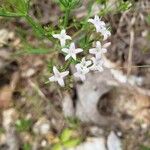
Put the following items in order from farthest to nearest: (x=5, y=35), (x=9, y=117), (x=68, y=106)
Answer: (x=5, y=35) < (x=9, y=117) < (x=68, y=106)

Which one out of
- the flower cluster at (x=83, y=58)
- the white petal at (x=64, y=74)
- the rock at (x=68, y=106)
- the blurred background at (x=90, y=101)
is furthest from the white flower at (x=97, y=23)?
the rock at (x=68, y=106)

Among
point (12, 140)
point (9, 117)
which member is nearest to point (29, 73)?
point (9, 117)

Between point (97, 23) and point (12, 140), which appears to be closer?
point (97, 23)

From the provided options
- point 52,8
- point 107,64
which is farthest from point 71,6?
point 52,8

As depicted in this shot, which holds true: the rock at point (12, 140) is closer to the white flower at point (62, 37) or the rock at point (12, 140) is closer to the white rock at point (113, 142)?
the white rock at point (113, 142)

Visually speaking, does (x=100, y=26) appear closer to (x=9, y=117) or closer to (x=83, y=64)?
(x=83, y=64)

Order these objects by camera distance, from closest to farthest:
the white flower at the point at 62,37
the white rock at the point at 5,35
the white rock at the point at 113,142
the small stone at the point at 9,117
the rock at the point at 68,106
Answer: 1. the white flower at the point at 62,37
2. the white rock at the point at 113,142
3. the rock at the point at 68,106
4. the small stone at the point at 9,117
5. the white rock at the point at 5,35
